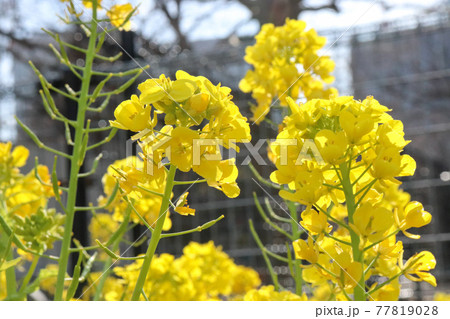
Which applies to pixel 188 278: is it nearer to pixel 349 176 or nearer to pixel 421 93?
pixel 349 176

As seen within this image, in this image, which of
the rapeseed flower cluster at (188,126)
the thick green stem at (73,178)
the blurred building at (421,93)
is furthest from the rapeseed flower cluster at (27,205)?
the blurred building at (421,93)

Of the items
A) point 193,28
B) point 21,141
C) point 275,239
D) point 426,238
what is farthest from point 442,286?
point 21,141

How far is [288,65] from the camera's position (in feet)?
3.11

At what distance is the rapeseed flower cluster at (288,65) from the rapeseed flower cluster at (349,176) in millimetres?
407

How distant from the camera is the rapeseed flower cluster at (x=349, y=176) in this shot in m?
0.49

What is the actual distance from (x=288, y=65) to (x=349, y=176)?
1.50 ft

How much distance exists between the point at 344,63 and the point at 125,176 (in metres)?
1.80

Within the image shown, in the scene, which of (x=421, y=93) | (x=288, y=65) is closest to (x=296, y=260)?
(x=288, y=65)

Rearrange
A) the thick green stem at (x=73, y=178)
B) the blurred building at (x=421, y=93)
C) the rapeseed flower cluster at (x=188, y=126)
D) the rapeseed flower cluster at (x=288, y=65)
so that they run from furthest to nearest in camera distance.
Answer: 1. the blurred building at (x=421, y=93)
2. the rapeseed flower cluster at (x=288, y=65)
3. the thick green stem at (x=73, y=178)
4. the rapeseed flower cluster at (x=188, y=126)

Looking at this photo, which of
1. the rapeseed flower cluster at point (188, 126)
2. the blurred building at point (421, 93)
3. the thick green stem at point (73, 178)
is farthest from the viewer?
the blurred building at point (421, 93)

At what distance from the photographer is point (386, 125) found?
0.50 metres
